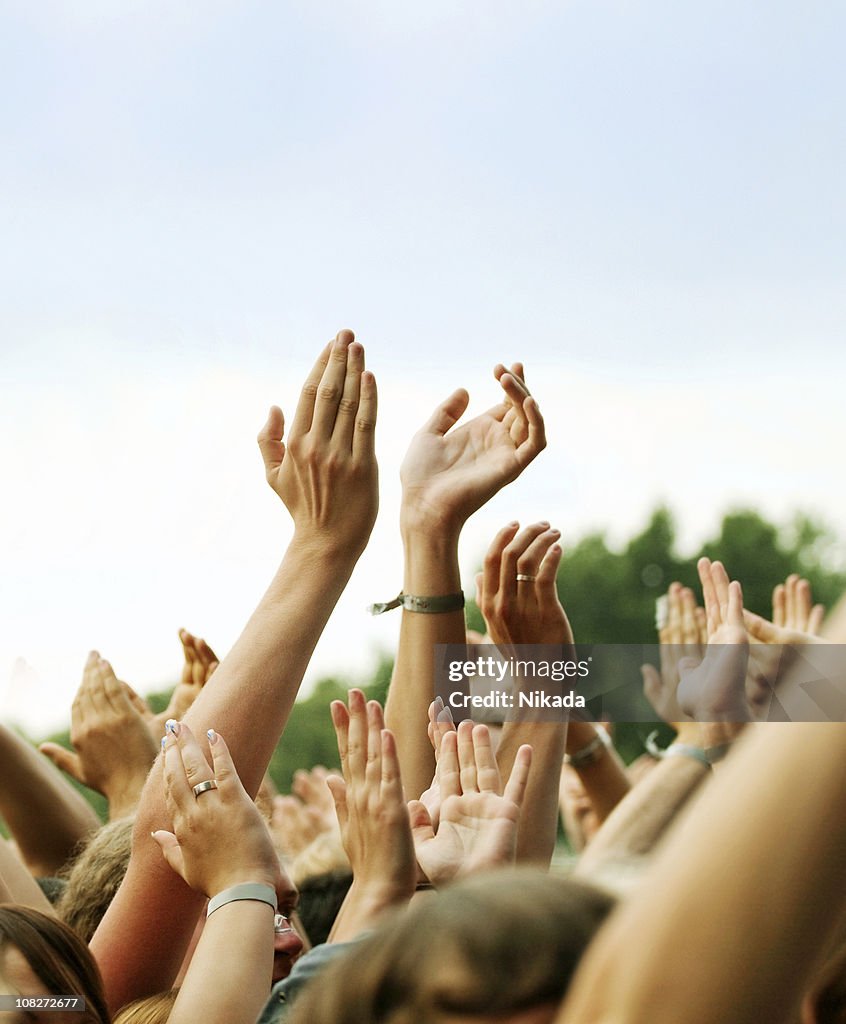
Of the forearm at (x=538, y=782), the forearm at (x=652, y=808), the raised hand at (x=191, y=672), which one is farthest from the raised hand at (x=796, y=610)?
the raised hand at (x=191, y=672)

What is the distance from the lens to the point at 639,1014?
0.70 metres

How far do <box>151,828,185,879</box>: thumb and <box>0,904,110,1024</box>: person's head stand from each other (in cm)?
17

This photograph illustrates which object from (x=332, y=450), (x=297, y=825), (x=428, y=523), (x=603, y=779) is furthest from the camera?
(x=297, y=825)

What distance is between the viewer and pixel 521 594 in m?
2.75

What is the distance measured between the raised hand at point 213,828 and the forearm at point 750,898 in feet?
3.55

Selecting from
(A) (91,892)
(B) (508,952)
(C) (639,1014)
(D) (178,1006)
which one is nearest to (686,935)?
(C) (639,1014)

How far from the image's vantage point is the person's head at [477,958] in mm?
935

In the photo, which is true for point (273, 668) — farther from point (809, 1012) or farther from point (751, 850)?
point (751, 850)

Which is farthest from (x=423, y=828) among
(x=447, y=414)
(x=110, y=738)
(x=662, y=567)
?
(x=662, y=567)

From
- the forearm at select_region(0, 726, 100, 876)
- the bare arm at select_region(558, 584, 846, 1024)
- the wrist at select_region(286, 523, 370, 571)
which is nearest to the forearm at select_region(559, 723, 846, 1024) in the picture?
the bare arm at select_region(558, 584, 846, 1024)

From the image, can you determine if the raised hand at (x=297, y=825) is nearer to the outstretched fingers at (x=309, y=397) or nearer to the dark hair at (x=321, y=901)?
the dark hair at (x=321, y=901)

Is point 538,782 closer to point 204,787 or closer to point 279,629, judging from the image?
point 279,629

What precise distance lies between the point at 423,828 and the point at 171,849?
1.27 feet

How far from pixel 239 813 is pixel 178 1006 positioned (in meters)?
0.27
